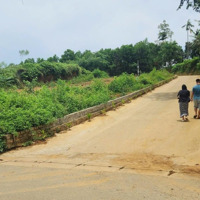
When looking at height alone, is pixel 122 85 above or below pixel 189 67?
below

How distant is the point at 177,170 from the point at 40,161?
3353 mm

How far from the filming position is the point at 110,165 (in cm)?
622

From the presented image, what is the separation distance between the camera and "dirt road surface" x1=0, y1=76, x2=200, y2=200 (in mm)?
4672

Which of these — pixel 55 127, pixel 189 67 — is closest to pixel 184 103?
pixel 55 127

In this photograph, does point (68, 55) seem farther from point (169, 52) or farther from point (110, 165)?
point (110, 165)

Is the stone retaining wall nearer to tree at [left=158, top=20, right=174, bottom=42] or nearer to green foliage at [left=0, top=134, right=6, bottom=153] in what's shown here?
green foliage at [left=0, top=134, right=6, bottom=153]

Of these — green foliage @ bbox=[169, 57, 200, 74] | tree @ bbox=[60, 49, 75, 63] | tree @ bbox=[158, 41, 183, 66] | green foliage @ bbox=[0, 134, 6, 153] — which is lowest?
green foliage @ bbox=[0, 134, 6, 153]

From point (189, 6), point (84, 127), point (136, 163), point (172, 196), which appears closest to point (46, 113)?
point (84, 127)

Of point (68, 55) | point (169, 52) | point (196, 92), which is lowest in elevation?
point (196, 92)

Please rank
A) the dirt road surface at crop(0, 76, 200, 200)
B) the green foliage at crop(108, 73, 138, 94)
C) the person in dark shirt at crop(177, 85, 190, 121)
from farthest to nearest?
the green foliage at crop(108, 73, 138, 94), the person in dark shirt at crop(177, 85, 190, 121), the dirt road surface at crop(0, 76, 200, 200)

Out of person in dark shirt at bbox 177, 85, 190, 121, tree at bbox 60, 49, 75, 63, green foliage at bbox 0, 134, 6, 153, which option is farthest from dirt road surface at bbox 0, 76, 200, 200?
tree at bbox 60, 49, 75, 63

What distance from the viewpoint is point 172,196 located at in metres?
4.35

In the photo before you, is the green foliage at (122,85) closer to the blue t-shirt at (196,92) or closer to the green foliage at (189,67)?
the blue t-shirt at (196,92)

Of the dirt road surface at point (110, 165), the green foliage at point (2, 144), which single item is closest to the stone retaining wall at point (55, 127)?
the green foliage at point (2, 144)
